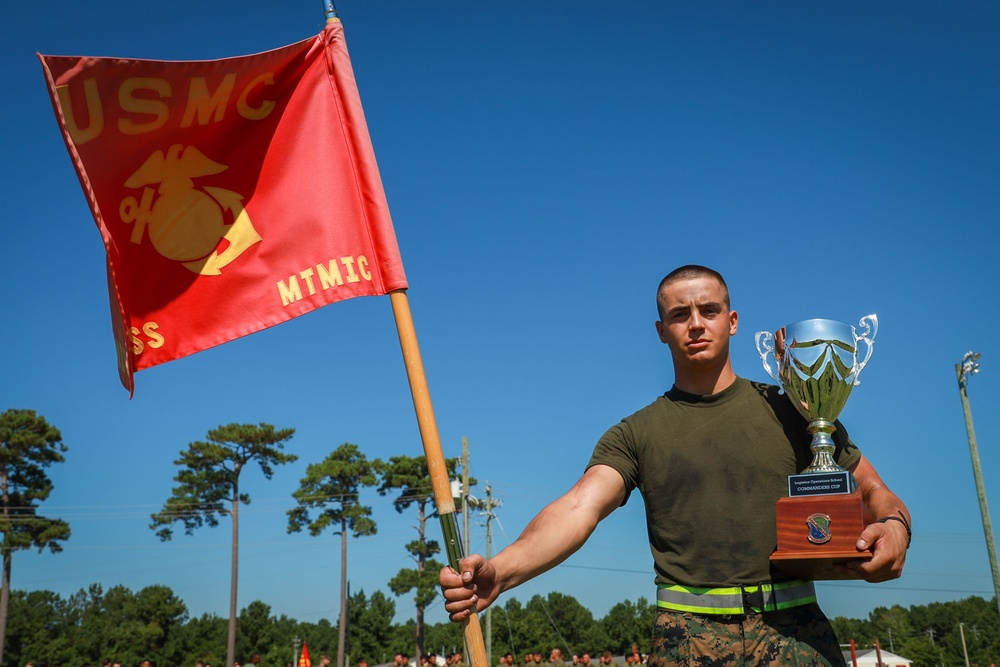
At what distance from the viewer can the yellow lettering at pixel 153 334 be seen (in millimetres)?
4223

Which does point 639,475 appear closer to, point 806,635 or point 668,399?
point 668,399

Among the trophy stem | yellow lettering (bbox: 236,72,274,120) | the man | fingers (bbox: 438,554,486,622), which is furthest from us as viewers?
yellow lettering (bbox: 236,72,274,120)

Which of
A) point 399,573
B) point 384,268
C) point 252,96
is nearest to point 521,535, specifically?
point 384,268

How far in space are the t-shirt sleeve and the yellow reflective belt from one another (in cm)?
40

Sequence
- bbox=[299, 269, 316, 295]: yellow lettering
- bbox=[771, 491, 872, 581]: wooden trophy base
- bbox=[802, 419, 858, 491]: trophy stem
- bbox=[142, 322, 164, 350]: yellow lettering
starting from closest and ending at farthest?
bbox=[771, 491, 872, 581]: wooden trophy base → bbox=[802, 419, 858, 491]: trophy stem → bbox=[299, 269, 316, 295]: yellow lettering → bbox=[142, 322, 164, 350]: yellow lettering

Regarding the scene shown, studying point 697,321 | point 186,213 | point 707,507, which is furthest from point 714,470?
point 186,213

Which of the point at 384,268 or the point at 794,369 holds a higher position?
the point at 384,268

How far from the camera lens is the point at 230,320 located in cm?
420

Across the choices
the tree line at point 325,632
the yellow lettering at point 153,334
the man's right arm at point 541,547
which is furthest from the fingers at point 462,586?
the tree line at point 325,632

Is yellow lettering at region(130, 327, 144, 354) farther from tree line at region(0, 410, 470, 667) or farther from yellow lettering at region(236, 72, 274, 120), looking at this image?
tree line at region(0, 410, 470, 667)

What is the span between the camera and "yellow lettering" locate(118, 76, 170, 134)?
14.2 ft

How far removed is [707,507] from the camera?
8.83 feet

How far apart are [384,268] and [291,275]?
568 mm

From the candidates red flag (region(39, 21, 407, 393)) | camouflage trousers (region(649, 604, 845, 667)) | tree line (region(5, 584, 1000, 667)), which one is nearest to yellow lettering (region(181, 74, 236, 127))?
red flag (region(39, 21, 407, 393))
